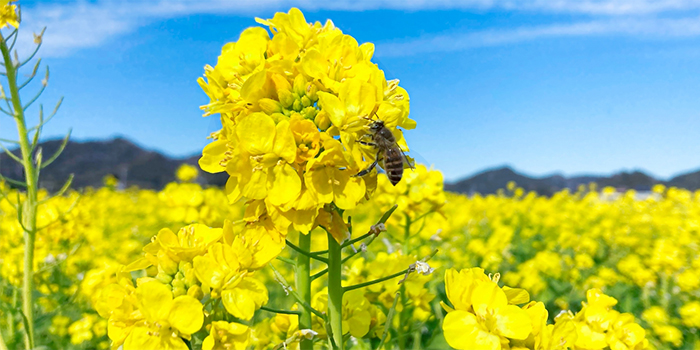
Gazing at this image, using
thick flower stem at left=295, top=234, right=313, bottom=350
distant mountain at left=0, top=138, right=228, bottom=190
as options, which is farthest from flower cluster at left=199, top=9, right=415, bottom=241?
distant mountain at left=0, top=138, right=228, bottom=190

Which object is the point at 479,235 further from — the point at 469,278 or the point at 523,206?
the point at 469,278

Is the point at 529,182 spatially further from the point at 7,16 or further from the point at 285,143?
the point at 285,143

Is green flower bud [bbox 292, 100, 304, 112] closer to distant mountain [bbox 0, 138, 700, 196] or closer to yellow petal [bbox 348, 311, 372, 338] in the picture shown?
yellow petal [bbox 348, 311, 372, 338]

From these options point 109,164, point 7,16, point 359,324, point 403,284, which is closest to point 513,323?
point 359,324

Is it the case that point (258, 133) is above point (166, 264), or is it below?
above

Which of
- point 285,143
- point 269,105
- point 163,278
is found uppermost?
point 269,105

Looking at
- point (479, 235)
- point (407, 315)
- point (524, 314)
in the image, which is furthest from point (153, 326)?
point (479, 235)

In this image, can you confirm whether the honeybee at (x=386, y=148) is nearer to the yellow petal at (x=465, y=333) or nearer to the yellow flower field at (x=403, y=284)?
the yellow flower field at (x=403, y=284)
